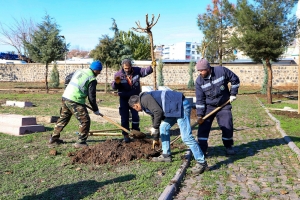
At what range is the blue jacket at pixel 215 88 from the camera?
6207mm

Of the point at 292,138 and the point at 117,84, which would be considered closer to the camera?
the point at 117,84

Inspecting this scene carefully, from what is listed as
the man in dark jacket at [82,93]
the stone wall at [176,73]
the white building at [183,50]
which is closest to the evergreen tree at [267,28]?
the stone wall at [176,73]

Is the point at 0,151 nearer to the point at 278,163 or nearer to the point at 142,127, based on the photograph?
the point at 142,127

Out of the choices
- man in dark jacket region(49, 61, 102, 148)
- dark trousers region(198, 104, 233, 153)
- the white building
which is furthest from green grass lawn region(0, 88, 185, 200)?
the white building

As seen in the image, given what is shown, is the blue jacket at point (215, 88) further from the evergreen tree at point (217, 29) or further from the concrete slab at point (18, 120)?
the evergreen tree at point (217, 29)

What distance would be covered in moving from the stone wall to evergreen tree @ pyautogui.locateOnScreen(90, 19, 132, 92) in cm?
1009

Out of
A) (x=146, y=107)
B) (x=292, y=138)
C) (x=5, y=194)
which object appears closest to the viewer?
(x=5, y=194)

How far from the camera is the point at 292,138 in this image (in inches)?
323

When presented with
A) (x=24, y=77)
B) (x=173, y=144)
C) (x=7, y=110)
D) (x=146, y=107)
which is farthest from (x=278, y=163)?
(x=24, y=77)

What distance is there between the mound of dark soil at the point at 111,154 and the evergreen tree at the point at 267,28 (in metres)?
13.0

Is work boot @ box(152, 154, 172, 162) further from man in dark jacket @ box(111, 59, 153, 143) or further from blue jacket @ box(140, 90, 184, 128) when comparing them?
man in dark jacket @ box(111, 59, 153, 143)

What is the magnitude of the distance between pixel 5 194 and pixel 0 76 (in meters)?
36.6

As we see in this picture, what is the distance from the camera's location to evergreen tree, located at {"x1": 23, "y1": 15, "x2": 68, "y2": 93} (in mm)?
22625

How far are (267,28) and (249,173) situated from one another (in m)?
14.0
